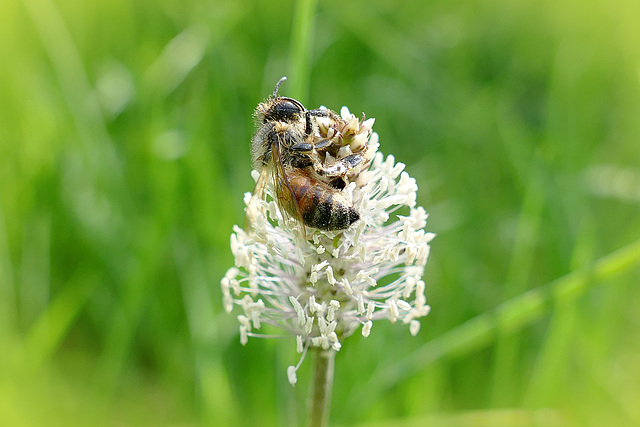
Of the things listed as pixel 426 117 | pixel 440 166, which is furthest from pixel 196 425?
pixel 426 117

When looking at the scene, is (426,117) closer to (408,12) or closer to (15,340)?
(408,12)

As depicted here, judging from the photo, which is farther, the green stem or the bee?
the green stem

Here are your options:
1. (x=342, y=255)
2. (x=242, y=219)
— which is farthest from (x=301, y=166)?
(x=242, y=219)

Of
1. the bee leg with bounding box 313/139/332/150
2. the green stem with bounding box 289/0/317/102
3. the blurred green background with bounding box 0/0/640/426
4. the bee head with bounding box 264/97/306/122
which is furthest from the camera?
the blurred green background with bounding box 0/0/640/426

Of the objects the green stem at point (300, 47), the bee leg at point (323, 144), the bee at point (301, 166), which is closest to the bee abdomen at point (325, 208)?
the bee at point (301, 166)

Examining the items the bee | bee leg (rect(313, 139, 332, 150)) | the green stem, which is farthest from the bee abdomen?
the green stem

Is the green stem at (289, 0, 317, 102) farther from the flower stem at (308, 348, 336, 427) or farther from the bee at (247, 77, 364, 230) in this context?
the flower stem at (308, 348, 336, 427)

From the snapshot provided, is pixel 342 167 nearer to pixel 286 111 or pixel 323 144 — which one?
pixel 323 144
